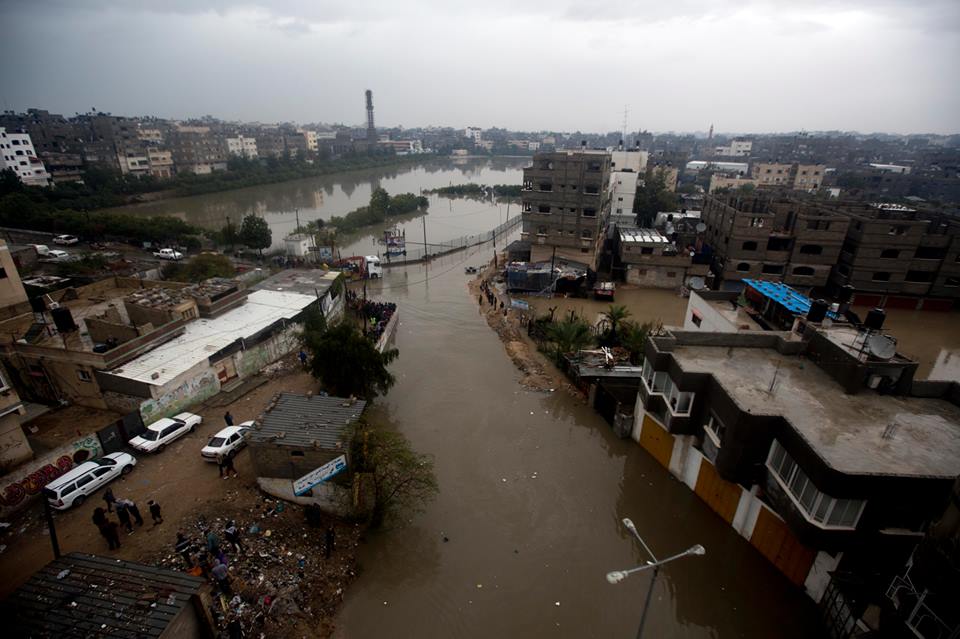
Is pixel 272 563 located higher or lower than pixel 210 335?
lower

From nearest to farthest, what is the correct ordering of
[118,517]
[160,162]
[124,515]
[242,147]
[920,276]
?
[124,515], [118,517], [920,276], [160,162], [242,147]

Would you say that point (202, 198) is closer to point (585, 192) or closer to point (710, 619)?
point (585, 192)

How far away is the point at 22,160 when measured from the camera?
61.8 meters

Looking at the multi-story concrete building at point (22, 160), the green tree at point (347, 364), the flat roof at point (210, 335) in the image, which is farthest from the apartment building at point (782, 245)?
the multi-story concrete building at point (22, 160)

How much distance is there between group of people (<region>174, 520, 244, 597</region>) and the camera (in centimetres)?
1010

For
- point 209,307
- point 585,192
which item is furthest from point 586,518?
point 585,192

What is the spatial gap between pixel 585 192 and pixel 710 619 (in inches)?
1174

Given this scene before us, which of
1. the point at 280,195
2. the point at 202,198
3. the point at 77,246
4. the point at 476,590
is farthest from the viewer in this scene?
the point at 280,195

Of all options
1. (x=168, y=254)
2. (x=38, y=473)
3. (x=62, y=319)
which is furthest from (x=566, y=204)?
(x=38, y=473)

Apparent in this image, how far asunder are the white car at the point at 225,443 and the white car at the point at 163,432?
1.41 m

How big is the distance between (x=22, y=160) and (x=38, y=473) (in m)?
75.9

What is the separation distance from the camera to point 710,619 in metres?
10.6

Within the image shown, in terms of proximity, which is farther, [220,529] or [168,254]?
[168,254]

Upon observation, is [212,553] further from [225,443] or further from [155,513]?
[225,443]
